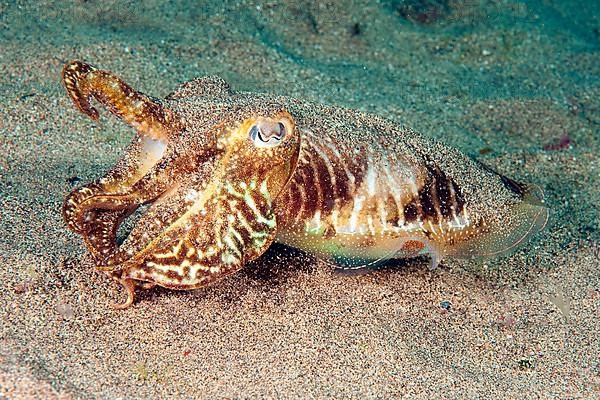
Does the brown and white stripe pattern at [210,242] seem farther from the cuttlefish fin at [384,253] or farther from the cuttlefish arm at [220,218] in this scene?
the cuttlefish fin at [384,253]

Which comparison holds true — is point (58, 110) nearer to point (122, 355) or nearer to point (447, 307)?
point (122, 355)

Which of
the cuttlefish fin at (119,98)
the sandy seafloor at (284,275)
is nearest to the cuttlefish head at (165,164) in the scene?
the cuttlefish fin at (119,98)

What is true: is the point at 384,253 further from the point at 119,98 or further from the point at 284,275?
the point at 119,98

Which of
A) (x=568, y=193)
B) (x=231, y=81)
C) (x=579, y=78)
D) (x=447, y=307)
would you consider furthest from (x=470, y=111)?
(x=447, y=307)

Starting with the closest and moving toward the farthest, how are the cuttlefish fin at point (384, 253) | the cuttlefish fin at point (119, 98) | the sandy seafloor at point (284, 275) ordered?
1. the cuttlefish fin at point (119, 98)
2. the sandy seafloor at point (284, 275)
3. the cuttlefish fin at point (384, 253)

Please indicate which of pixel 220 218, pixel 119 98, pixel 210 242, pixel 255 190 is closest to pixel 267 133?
pixel 255 190

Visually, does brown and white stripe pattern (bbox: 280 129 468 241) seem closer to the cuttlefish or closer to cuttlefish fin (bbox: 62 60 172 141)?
the cuttlefish
